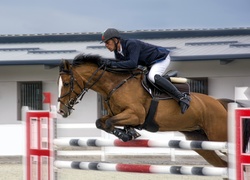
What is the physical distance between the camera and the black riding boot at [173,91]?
7.88 meters

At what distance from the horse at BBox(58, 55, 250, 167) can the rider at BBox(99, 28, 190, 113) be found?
0.12 metres

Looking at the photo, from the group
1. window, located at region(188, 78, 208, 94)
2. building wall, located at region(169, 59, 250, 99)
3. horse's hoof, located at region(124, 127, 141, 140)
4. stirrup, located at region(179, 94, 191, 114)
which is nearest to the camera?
horse's hoof, located at region(124, 127, 141, 140)

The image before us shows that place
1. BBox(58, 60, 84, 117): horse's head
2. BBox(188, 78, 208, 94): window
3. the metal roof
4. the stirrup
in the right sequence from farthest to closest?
BBox(188, 78, 208, 94): window → the metal roof → the stirrup → BBox(58, 60, 84, 117): horse's head

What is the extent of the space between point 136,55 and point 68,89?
2.94 ft

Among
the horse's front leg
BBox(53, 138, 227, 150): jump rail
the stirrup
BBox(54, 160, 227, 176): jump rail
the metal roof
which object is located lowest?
BBox(54, 160, 227, 176): jump rail

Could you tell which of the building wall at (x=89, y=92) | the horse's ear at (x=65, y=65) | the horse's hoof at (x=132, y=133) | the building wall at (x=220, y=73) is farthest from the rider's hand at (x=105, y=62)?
the building wall at (x=220, y=73)

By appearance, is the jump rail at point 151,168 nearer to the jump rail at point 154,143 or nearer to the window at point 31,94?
the jump rail at point 154,143

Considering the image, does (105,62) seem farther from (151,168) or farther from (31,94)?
(31,94)

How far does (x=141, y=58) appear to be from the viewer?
319 inches

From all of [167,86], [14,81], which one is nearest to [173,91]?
[167,86]

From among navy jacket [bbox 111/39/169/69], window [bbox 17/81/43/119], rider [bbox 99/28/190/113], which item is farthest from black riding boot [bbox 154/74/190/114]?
window [bbox 17/81/43/119]

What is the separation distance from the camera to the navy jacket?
306 inches

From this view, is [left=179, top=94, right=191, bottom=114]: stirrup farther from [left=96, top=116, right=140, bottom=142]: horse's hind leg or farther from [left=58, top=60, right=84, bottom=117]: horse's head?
[left=58, top=60, right=84, bottom=117]: horse's head

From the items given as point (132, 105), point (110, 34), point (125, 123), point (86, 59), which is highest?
point (110, 34)
